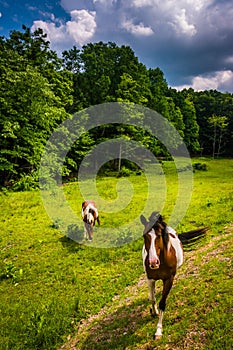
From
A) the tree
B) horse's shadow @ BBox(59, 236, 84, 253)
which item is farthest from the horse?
the tree

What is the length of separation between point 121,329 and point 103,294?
2102 mm

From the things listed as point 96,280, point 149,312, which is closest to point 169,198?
point 96,280

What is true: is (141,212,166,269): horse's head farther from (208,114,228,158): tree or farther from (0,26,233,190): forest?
(208,114,228,158): tree

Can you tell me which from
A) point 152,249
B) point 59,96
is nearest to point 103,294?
point 152,249

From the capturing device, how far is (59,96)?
2834 cm

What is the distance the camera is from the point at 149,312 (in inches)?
235

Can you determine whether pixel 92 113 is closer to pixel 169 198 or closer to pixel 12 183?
pixel 12 183

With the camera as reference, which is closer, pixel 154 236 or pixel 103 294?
pixel 154 236

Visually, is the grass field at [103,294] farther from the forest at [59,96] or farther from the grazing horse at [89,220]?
the forest at [59,96]

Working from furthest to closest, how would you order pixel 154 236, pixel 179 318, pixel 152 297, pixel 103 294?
pixel 103 294
pixel 152 297
pixel 179 318
pixel 154 236

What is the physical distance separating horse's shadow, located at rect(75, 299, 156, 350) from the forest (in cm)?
1634

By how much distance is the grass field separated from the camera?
202 inches

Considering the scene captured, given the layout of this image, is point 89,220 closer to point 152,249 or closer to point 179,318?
point 179,318

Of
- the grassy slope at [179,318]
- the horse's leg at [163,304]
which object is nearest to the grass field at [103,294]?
the grassy slope at [179,318]
